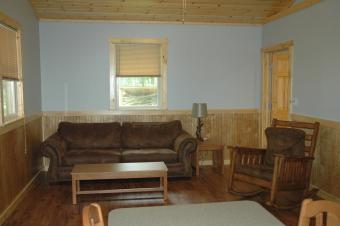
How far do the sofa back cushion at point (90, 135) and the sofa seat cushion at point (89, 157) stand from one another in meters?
0.35

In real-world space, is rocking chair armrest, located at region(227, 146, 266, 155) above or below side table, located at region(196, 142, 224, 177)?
above

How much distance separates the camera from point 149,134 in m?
5.50

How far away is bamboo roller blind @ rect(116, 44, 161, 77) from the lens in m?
5.75

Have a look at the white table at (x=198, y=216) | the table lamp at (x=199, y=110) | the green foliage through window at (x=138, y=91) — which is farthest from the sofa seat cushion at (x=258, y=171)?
the green foliage through window at (x=138, y=91)

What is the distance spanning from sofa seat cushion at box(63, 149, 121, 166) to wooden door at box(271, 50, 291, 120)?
3.03 meters

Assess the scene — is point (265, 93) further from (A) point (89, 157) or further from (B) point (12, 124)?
(B) point (12, 124)

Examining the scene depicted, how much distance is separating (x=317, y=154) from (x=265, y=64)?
82.8 inches

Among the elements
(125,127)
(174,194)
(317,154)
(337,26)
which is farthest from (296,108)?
(125,127)

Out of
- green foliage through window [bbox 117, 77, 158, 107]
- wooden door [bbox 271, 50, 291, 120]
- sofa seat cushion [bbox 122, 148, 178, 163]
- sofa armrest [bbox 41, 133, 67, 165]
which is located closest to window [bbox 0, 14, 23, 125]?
sofa armrest [bbox 41, 133, 67, 165]

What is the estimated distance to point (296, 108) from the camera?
16.0ft

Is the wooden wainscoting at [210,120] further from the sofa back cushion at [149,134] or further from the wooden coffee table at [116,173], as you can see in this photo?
the wooden coffee table at [116,173]

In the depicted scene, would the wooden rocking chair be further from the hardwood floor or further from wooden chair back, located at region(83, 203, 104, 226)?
wooden chair back, located at region(83, 203, 104, 226)

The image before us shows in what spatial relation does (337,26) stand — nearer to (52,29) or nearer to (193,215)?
(193,215)

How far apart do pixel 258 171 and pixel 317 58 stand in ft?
5.63
